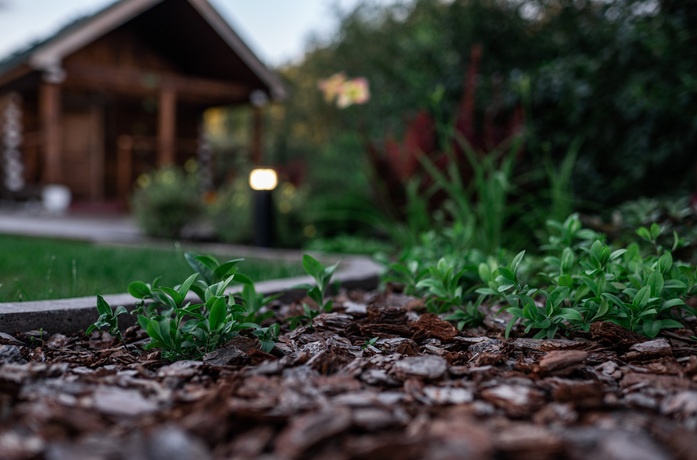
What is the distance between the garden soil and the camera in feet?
2.97

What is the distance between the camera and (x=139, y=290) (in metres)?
1.62

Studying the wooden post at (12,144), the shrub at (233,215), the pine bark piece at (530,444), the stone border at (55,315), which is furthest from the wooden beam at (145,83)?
the pine bark piece at (530,444)

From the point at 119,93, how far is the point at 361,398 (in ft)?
36.9

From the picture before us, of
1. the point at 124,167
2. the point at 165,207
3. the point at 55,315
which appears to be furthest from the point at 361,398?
the point at 124,167

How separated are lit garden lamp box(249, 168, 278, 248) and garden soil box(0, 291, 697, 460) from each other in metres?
2.50

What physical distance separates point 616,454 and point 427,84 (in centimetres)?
600

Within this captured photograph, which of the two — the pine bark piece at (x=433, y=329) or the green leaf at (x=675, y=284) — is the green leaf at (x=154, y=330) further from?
the green leaf at (x=675, y=284)

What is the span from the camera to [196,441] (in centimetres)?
92

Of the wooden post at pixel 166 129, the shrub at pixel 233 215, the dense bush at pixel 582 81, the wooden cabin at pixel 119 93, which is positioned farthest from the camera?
Answer: the wooden post at pixel 166 129

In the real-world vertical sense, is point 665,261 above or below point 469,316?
above

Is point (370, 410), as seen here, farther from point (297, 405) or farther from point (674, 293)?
point (674, 293)

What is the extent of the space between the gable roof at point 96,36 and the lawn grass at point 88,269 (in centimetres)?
497

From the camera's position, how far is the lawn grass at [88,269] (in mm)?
2301

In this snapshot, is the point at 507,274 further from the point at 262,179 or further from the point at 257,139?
the point at 257,139
